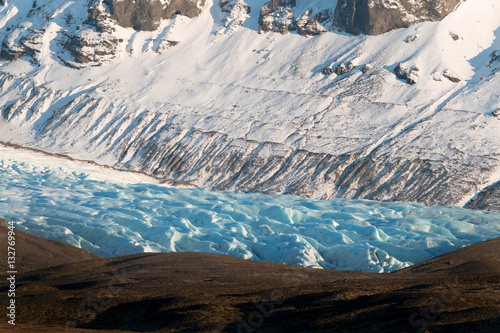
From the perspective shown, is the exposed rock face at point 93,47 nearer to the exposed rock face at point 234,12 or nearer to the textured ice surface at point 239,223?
the exposed rock face at point 234,12

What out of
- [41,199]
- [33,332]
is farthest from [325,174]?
[33,332]

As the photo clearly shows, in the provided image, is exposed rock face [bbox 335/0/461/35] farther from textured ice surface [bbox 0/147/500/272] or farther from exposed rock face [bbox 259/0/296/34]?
textured ice surface [bbox 0/147/500/272]

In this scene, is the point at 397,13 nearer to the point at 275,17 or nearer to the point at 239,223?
the point at 275,17

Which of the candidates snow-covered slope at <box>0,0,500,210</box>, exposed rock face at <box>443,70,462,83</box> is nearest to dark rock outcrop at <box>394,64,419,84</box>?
snow-covered slope at <box>0,0,500,210</box>

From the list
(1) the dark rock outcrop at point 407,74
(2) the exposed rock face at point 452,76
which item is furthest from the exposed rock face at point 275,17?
(2) the exposed rock face at point 452,76

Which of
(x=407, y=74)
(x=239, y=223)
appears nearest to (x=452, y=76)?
(x=407, y=74)
